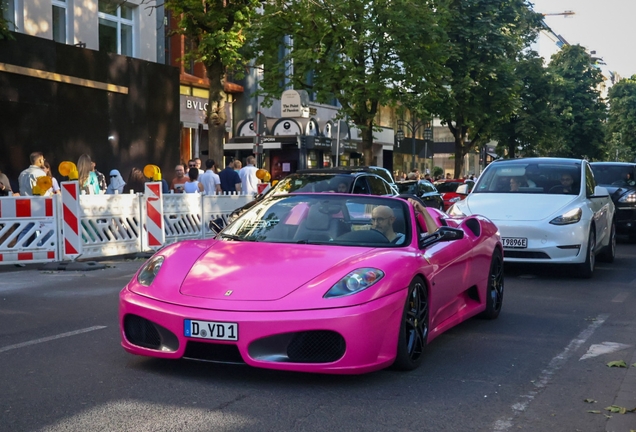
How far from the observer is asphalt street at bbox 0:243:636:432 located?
4832mm

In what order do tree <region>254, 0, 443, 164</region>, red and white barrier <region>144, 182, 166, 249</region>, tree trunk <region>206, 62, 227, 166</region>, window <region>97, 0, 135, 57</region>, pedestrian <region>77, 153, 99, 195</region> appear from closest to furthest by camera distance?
red and white barrier <region>144, 182, 166, 249</region> → pedestrian <region>77, 153, 99, 195</region> → tree trunk <region>206, 62, 227, 166</region> → window <region>97, 0, 135, 57</region> → tree <region>254, 0, 443, 164</region>

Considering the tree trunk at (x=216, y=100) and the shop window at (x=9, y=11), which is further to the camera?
the tree trunk at (x=216, y=100)

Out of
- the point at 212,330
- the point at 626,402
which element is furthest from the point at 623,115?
the point at 212,330

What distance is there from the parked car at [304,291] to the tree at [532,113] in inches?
1541

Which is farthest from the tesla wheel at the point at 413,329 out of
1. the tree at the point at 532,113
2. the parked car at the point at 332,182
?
the tree at the point at 532,113

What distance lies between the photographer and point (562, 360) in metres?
6.75

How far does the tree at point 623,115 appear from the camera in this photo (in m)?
75.1

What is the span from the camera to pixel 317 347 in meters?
5.52

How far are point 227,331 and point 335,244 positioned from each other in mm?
1314

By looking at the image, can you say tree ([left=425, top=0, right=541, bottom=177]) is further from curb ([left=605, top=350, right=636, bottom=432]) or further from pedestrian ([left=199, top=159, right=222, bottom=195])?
curb ([left=605, top=350, right=636, bottom=432])

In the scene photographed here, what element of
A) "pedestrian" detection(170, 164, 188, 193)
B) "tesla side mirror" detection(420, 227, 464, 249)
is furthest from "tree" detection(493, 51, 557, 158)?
"tesla side mirror" detection(420, 227, 464, 249)

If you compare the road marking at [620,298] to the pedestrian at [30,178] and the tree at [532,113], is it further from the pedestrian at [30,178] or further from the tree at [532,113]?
the tree at [532,113]

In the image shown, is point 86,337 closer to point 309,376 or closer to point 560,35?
point 309,376

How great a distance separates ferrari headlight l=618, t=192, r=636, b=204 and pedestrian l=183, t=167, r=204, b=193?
876cm
